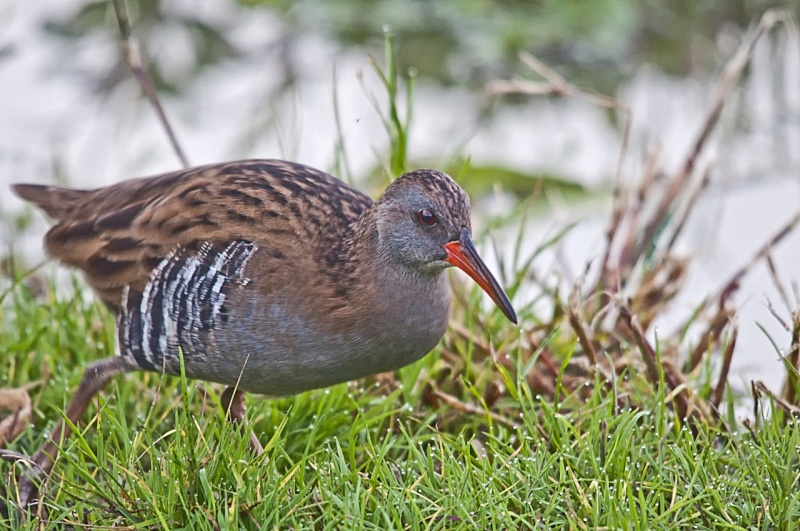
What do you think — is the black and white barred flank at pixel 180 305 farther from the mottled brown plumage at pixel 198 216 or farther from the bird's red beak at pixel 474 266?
the bird's red beak at pixel 474 266

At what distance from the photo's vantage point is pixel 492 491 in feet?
8.54

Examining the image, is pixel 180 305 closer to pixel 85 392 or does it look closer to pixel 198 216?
pixel 198 216

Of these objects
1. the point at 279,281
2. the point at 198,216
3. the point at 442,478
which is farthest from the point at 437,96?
the point at 442,478

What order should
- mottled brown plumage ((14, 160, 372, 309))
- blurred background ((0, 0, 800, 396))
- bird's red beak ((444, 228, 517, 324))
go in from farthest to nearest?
blurred background ((0, 0, 800, 396)), mottled brown plumage ((14, 160, 372, 309)), bird's red beak ((444, 228, 517, 324))

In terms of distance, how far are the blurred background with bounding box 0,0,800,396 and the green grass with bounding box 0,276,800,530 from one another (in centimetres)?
220

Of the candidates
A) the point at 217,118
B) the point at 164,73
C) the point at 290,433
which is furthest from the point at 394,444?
the point at 164,73

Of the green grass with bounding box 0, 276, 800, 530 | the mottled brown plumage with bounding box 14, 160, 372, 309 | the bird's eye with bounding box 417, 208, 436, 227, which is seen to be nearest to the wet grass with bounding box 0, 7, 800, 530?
the green grass with bounding box 0, 276, 800, 530

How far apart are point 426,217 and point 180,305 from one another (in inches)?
25.9

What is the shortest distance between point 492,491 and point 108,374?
1.10m

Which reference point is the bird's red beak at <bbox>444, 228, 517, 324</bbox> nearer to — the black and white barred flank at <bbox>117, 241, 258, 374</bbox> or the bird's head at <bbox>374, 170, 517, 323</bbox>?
the bird's head at <bbox>374, 170, 517, 323</bbox>

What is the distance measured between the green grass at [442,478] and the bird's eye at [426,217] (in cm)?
50

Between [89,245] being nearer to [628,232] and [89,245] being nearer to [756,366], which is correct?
[628,232]

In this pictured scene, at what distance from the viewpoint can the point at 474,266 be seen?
2797mm

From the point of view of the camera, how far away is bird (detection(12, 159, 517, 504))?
2816 mm
